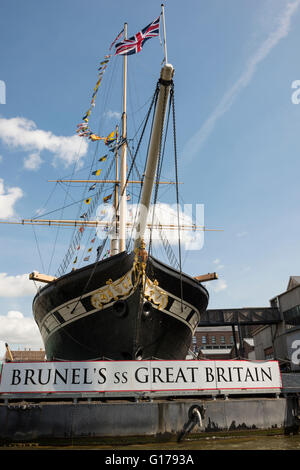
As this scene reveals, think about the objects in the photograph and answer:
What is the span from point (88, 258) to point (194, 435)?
12.6 metres

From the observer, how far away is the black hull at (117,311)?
1007 centimetres

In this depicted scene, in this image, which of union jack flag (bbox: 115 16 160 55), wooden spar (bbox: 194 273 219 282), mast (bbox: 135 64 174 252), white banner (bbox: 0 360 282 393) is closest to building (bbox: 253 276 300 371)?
wooden spar (bbox: 194 273 219 282)

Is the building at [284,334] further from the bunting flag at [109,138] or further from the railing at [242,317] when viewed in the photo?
the bunting flag at [109,138]

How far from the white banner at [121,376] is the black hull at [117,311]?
2307 millimetres

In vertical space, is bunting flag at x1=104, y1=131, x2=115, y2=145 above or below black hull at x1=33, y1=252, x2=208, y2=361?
above

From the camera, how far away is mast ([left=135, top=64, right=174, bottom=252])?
7375mm

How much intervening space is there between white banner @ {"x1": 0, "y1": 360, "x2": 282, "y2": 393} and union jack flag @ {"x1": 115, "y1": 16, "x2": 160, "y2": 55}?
24.6 ft

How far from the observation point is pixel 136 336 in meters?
9.87

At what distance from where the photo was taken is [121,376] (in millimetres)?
7402

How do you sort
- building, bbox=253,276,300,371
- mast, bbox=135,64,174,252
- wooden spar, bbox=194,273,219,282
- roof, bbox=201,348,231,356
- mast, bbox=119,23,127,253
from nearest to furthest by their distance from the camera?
mast, bbox=135,64,174,252 → wooden spar, bbox=194,273,219,282 → mast, bbox=119,23,127,253 → building, bbox=253,276,300,371 → roof, bbox=201,348,231,356

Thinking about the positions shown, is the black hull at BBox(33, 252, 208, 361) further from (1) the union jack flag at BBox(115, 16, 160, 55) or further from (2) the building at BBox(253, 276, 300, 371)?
(2) the building at BBox(253, 276, 300, 371)

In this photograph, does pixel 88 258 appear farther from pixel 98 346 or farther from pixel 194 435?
pixel 194 435
